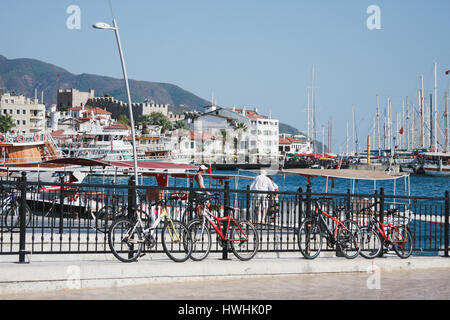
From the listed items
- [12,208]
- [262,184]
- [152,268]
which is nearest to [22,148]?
[262,184]

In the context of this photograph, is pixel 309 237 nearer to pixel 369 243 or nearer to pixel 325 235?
pixel 325 235

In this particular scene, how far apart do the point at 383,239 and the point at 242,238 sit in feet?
11.0

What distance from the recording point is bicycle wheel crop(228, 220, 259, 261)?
12008mm

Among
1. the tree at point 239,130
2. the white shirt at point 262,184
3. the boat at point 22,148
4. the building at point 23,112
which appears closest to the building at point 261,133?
the tree at point 239,130

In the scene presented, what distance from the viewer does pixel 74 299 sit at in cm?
911

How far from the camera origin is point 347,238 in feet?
42.8

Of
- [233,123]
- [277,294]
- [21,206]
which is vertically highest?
[233,123]

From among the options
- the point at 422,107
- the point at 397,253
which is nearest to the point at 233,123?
the point at 422,107

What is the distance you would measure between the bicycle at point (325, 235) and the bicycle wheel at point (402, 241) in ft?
3.24

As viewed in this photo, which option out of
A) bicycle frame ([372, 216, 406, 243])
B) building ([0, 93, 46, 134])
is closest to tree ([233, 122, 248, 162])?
building ([0, 93, 46, 134])

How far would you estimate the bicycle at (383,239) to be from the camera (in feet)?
44.1

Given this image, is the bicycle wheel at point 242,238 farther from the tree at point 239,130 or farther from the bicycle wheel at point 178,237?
the tree at point 239,130

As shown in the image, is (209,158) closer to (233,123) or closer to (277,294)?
(233,123)
